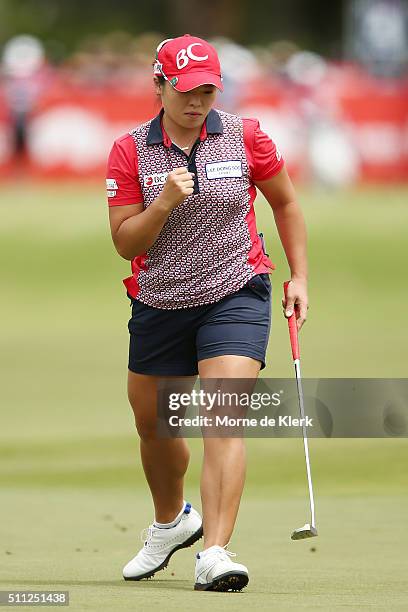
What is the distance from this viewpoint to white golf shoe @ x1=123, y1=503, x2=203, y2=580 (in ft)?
24.6

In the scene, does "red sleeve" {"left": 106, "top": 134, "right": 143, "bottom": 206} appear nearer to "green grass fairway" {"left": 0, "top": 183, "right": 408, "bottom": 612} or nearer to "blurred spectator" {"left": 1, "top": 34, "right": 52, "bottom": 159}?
"green grass fairway" {"left": 0, "top": 183, "right": 408, "bottom": 612}

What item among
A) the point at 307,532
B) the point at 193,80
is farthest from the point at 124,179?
the point at 307,532

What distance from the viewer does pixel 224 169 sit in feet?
23.0

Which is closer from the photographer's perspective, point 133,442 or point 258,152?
point 258,152

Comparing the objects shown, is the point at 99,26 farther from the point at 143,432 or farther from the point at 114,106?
the point at 143,432

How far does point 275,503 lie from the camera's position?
976 cm

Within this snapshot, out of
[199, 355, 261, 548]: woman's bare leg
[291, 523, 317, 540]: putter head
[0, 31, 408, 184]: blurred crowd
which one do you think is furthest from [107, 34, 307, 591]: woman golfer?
[0, 31, 408, 184]: blurred crowd

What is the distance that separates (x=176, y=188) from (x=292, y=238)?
2.79ft

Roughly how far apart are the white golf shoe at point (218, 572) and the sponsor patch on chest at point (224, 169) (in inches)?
61.2

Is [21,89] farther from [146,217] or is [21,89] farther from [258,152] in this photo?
[146,217]

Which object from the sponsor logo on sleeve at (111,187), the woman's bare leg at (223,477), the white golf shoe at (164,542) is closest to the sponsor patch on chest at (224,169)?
the sponsor logo on sleeve at (111,187)

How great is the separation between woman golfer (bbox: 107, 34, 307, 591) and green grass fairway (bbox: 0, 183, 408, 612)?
0.59 m

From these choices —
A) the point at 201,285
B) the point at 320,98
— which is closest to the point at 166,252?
the point at 201,285

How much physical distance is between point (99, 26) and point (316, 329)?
32.9 metres
